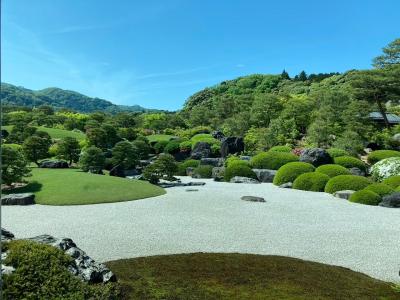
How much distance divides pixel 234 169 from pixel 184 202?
10.1 metres

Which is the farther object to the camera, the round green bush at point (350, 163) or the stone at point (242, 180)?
the round green bush at point (350, 163)

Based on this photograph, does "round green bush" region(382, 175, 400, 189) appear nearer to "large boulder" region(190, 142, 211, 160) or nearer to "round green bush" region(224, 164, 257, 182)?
"round green bush" region(224, 164, 257, 182)

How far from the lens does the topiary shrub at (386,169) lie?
22.5 m

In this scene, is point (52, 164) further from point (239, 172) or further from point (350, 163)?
point (350, 163)

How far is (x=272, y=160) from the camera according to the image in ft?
91.4

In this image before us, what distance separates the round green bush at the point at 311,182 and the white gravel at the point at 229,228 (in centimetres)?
351

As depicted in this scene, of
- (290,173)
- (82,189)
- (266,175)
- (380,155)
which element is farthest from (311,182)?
(82,189)

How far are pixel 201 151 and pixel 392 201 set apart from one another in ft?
72.6

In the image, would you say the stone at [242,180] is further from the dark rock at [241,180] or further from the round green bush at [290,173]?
the round green bush at [290,173]

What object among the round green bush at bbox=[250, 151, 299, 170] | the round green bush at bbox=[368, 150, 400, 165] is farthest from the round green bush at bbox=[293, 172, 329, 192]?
the round green bush at bbox=[368, 150, 400, 165]

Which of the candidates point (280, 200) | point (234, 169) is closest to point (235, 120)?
point (234, 169)

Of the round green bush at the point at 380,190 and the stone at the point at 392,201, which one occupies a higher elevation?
the round green bush at the point at 380,190

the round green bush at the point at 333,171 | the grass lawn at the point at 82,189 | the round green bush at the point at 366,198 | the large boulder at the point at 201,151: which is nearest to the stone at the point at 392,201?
the round green bush at the point at 366,198

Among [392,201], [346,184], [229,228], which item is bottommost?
[229,228]
